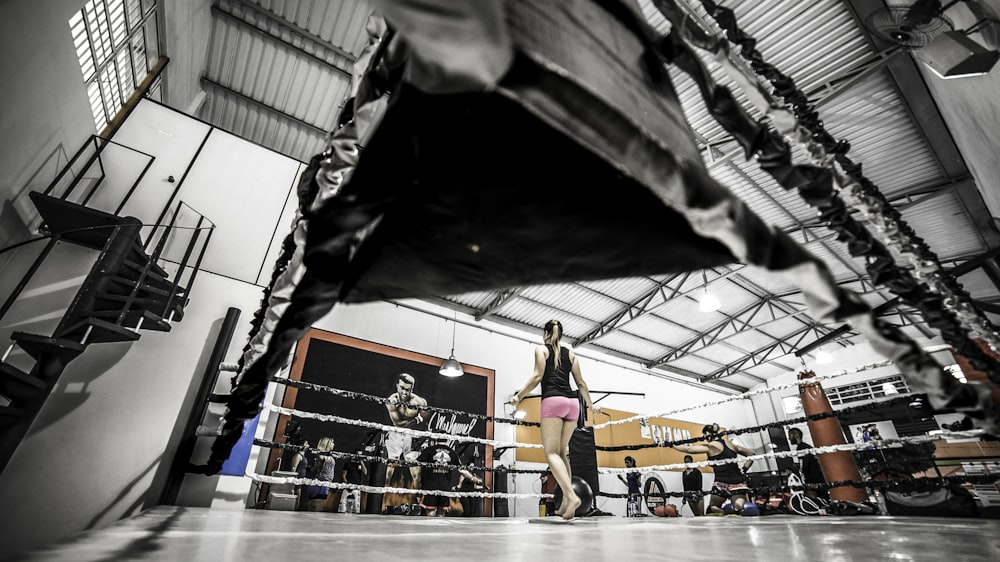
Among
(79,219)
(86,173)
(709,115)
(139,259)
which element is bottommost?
(139,259)

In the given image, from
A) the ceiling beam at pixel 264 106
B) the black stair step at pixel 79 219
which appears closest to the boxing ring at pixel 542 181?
the black stair step at pixel 79 219

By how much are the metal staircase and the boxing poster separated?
3.13 m

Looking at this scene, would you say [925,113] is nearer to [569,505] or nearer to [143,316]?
[569,505]

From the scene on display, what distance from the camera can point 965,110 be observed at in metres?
3.71

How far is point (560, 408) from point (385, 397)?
5159mm

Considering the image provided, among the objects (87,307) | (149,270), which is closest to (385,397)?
(149,270)

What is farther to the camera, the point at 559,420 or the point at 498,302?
the point at 498,302

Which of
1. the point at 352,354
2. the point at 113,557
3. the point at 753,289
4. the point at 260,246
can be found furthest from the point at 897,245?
the point at 753,289

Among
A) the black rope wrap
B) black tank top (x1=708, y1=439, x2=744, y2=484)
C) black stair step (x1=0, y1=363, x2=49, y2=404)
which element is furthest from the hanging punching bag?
black stair step (x1=0, y1=363, x2=49, y2=404)

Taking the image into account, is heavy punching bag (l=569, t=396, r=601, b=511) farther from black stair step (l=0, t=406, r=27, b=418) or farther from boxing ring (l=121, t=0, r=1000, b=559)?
black stair step (l=0, t=406, r=27, b=418)

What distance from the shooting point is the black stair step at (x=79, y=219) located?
3.00 m

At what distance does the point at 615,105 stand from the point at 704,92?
75cm

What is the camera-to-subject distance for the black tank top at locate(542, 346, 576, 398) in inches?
118

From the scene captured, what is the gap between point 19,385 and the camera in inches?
86.1
